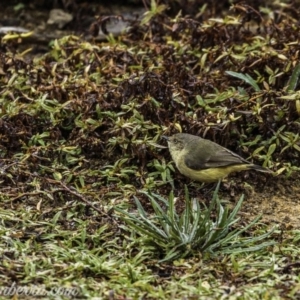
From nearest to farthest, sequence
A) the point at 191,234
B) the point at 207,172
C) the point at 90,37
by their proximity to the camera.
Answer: the point at 191,234 → the point at 207,172 → the point at 90,37

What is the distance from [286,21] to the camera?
28.5 ft

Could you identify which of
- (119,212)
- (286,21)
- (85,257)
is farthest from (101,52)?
(85,257)

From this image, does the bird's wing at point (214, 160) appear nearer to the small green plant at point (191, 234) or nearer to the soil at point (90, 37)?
the soil at point (90, 37)

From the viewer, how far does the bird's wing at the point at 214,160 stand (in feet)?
22.0

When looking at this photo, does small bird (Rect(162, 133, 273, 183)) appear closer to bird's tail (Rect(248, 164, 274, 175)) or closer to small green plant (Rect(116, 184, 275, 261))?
bird's tail (Rect(248, 164, 274, 175))

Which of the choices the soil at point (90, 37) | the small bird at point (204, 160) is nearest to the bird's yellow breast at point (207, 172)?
the small bird at point (204, 160)

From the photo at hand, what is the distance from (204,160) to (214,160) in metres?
0.08

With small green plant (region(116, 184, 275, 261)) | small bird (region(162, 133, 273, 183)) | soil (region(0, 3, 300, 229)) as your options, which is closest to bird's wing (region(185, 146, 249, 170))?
small bird (region(162, 133, 273, 183))

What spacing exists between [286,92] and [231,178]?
3.06 ft

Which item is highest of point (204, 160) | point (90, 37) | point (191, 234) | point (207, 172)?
point (191, 234)

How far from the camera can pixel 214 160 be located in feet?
22.2

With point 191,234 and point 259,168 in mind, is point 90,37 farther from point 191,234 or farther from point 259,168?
point 191,234

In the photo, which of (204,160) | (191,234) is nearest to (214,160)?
(204,160)

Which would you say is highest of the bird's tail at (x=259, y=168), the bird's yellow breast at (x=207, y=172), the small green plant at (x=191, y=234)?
the small green plant at (x=191, y=234)
